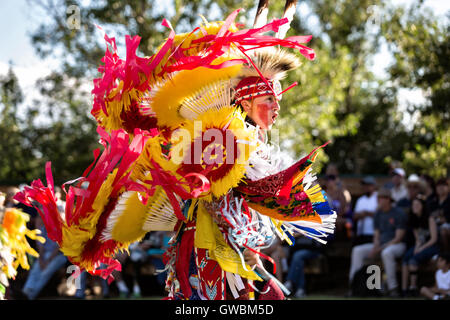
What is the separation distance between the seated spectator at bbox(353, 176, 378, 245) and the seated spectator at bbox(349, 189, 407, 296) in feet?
0.54

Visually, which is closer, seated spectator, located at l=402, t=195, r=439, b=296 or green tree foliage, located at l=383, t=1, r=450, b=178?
seated spectator, located at l=402, t=195, r=439, b=296

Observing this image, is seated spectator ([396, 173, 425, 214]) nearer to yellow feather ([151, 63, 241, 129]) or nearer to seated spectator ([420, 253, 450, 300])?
seated spectator ([420, 253, 450, 300])

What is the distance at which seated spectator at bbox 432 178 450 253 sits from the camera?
675 cm

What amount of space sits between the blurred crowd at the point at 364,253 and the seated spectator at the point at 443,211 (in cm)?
1

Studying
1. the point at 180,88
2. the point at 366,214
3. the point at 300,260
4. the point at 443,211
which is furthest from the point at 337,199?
the point at 180,88

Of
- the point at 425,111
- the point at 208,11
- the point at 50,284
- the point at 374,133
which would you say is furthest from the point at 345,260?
the point at 374,133

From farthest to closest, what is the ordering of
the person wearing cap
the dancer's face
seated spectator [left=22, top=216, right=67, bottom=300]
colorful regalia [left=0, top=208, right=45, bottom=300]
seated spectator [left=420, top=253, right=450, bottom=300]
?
1. the person wearing cap
2. seated spectator [left=22, top=216, right=67, bottom=300]
3. seated spectator [left=420, top=253, right=450, bottom=300]
4. colorful regalia [left=0, top=208, right=45, bottom=300]
5. the dancer's face

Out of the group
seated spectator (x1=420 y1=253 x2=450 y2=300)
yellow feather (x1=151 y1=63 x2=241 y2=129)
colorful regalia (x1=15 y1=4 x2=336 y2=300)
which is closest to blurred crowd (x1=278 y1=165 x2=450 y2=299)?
seated spectator (x1=420 y1=253 x2=450 y2=300)

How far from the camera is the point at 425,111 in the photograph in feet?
30.9

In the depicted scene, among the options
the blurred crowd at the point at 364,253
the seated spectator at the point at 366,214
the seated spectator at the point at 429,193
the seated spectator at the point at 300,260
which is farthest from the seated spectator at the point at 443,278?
the seated spectator at the point at 300,260

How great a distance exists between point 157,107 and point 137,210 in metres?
0.54

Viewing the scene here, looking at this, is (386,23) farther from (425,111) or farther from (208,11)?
(208,11)

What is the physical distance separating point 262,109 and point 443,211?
4593 mm
